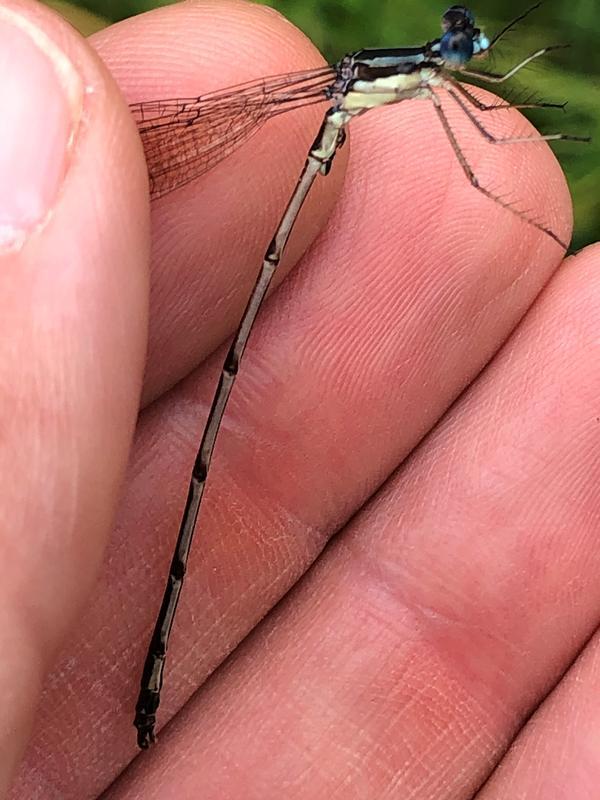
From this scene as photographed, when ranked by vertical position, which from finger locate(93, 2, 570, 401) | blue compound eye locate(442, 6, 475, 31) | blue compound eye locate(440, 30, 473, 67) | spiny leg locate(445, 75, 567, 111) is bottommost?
finger locate(93, 2, 570, 401)

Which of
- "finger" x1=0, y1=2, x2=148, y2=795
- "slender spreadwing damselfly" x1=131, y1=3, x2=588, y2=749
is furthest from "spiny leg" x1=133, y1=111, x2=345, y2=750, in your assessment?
"finger" x1=0, y1=2, x2=148, y2=795

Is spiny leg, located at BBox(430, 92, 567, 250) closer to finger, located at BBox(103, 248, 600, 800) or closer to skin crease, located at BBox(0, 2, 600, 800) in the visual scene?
skin crease, located at BBox(0, 2, 600, 800)

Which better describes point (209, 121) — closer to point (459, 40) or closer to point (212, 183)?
point (212, 183)

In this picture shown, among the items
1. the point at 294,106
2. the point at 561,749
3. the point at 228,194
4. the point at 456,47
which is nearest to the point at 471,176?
the point at 456,47

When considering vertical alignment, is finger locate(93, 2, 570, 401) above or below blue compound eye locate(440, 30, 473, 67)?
below

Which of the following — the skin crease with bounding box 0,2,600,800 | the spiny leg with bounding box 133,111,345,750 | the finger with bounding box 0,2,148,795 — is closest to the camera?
the finger with bounding box 0,2,148,795

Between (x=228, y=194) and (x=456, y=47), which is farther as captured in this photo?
(x=228, y=194)

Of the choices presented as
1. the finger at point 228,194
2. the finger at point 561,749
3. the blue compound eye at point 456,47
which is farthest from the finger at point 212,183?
the finger at point 561,749
